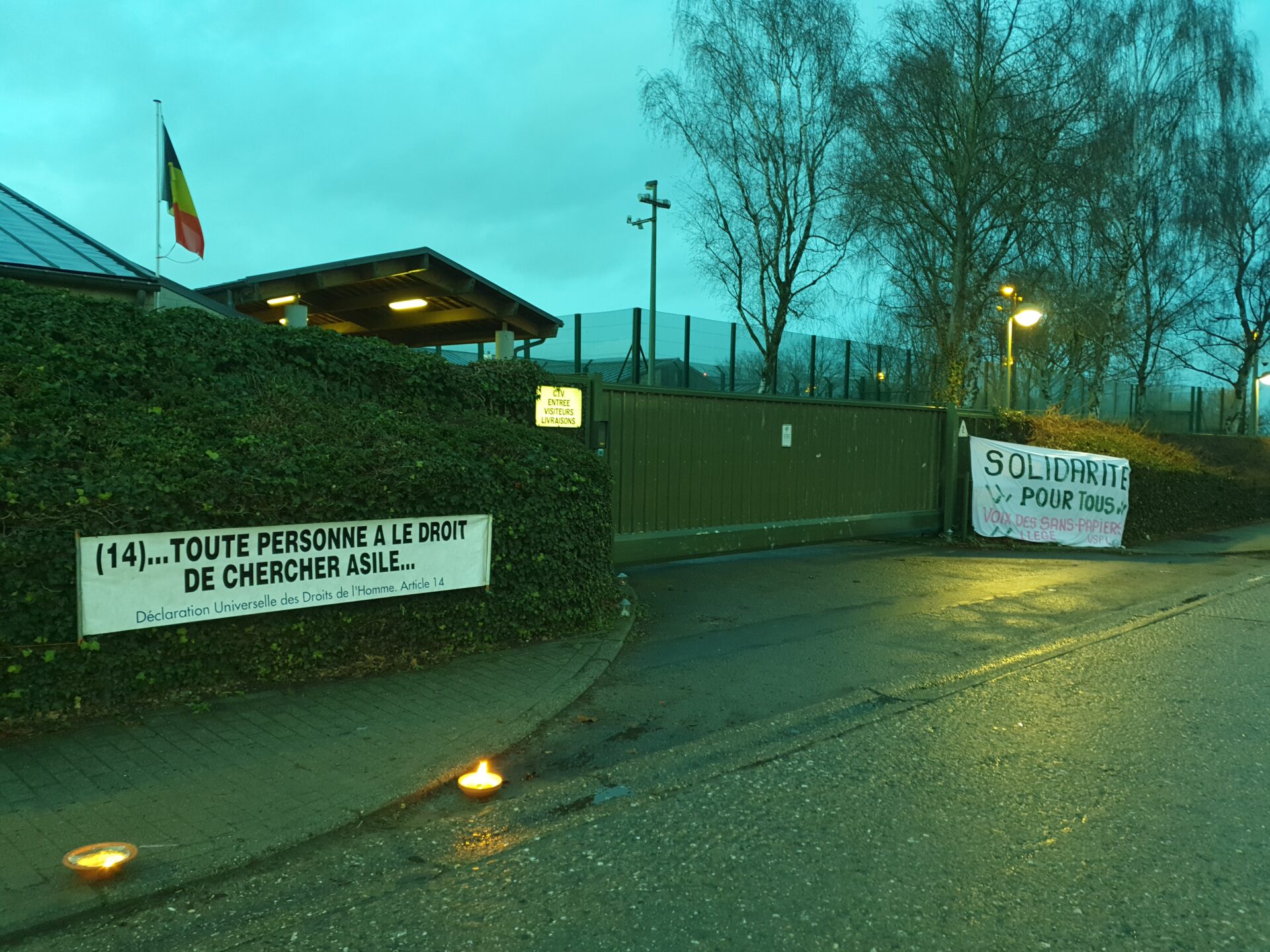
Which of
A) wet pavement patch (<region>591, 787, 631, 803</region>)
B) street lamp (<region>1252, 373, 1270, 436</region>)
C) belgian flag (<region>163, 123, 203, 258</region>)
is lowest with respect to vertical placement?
wet pavement patch (<region>591, 787, 631, 803</region>)

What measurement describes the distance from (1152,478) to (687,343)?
11.4m

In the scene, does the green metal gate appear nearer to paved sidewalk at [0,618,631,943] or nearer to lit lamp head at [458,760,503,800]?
paved sidewalk at [0,618,631,943]

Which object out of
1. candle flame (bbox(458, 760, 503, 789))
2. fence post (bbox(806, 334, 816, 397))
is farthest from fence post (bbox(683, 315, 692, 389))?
candle flame (bbox(458, 760, 503, 789))

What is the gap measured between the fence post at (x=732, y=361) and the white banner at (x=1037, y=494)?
1132 centimetres

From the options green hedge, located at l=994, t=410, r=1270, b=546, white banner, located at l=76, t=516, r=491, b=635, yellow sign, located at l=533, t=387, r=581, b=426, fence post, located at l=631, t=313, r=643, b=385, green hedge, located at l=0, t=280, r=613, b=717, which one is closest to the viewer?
green hedge, located at l=0, t=280, r=613, b=717

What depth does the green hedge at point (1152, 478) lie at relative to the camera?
15.6m

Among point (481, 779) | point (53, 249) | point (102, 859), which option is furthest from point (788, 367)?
point (102, 859)

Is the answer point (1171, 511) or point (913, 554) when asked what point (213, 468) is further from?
point (1171, 511)

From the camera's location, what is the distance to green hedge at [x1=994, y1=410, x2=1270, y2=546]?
1555 centimetres

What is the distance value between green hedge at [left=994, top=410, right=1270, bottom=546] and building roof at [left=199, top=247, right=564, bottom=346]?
7.83 m

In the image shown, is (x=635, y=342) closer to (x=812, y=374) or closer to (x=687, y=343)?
(x=687, y=343)

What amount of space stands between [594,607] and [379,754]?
9.69 feet

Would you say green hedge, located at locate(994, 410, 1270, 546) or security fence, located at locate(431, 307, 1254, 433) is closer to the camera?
green hedge, located at locate(994, 410, 1270, 546)

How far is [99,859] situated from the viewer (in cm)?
367
